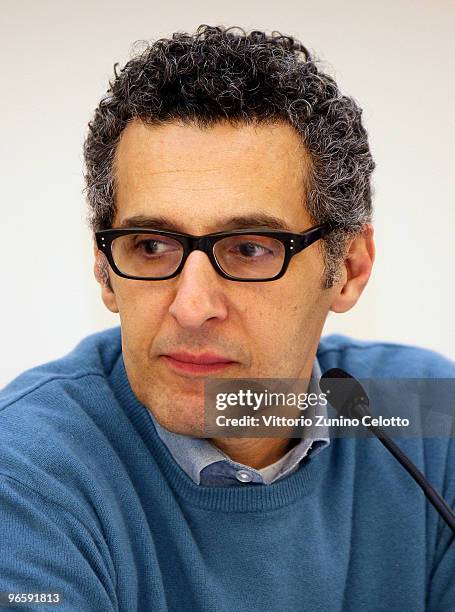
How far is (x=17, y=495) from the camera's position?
3.03 feet

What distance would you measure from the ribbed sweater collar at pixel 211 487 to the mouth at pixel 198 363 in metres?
0.16

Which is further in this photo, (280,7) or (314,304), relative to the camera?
(280,7)

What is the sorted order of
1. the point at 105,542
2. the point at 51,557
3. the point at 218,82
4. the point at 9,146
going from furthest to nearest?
the point at 9,146 < the point at 218,82 < the point at 105,542 < the point at 51,557

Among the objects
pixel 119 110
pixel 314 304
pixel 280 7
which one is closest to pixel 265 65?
pixel 119 110

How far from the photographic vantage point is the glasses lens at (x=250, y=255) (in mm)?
1097

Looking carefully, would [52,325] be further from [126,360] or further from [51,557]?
[51,557]

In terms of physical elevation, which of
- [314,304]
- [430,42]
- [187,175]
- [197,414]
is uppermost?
[430,42]

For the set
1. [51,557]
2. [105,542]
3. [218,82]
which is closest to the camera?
[51,557]

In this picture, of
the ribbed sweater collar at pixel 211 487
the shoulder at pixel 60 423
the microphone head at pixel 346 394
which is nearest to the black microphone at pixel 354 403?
the microphone head at pixel 346 394

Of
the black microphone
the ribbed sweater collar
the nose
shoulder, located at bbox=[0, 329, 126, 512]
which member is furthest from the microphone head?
Answer: shoulder, located at bbox=[0, 329, 126, 512]

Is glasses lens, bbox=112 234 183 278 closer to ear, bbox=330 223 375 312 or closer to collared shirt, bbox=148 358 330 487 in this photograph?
Answer: collared shirt, bbox=148 358 330 487

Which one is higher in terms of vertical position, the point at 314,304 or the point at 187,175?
the point at 187,175

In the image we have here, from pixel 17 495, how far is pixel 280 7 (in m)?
1.54

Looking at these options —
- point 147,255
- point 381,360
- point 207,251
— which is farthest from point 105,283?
point 381,360
